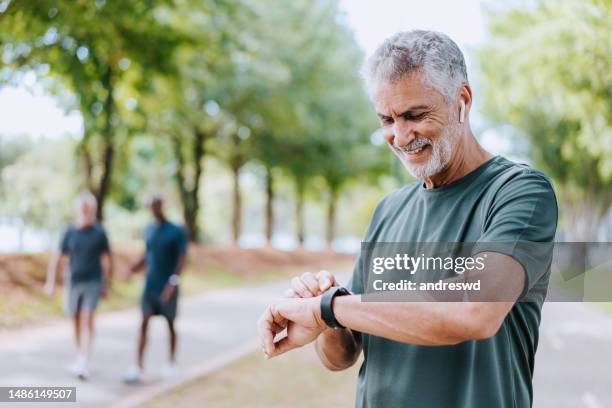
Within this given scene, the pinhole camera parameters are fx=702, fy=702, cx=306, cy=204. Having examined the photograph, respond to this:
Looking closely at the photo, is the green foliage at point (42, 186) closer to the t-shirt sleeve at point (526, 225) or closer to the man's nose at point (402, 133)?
the man's nose at point (402, 133)

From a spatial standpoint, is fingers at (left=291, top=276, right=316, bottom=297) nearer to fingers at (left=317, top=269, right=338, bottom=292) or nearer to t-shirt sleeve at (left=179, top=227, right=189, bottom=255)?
fingers at (left=317, top=269, right=338, bottom=292)

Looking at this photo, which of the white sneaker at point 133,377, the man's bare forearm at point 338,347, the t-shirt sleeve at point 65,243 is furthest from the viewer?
the t-shirt sleeve at point 65,243

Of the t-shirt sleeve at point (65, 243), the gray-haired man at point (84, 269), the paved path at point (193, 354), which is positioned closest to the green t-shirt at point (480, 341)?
the paved path at point (193, 354)

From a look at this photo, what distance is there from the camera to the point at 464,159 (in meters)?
1.92

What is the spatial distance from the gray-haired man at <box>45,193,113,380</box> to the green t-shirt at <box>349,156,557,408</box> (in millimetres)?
6879

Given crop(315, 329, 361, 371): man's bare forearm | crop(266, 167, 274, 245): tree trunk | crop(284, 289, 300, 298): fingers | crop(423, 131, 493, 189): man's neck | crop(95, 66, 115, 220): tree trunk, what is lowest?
crop(315, 329, 361, 371): man's bare forearm

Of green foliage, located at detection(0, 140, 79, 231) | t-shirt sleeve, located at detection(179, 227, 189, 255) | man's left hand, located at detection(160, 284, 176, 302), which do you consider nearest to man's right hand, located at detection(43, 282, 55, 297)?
man's left hand, located at detection(160, 284, 176, 302)

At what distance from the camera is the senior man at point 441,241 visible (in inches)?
61.6

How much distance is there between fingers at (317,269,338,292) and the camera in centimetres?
188

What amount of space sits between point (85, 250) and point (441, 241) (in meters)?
7.32

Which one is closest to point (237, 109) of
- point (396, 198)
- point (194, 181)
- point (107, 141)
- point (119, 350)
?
point (194, 181)

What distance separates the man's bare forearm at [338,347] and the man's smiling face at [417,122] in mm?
545

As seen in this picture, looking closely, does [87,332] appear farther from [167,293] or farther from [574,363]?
[574,363]

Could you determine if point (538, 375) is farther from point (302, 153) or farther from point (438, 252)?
point (302, 153)
